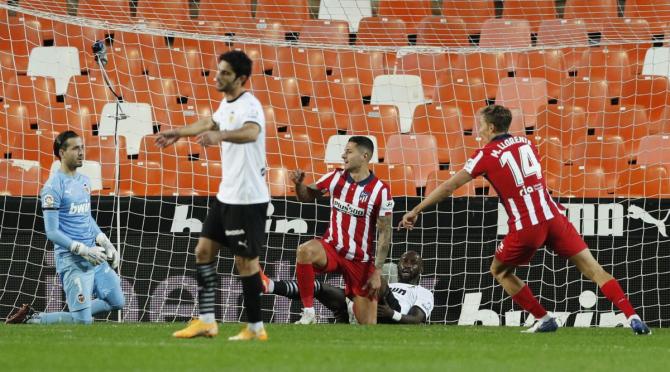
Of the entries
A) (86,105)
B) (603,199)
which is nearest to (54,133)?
(86,105)

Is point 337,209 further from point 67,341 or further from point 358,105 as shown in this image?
point 358,105

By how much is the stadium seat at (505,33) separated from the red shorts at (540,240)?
21.3 feet

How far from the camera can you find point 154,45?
15.5m

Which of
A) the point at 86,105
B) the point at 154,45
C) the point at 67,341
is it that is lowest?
the point at 67,341

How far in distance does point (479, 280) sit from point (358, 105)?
13.1ft

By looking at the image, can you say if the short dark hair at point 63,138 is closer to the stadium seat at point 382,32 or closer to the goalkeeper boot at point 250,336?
the goalkeeper boot at point 250,336

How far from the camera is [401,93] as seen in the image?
50.0 feet

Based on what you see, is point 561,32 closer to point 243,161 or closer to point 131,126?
point 131,126

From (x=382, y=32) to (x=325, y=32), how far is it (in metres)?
0.77

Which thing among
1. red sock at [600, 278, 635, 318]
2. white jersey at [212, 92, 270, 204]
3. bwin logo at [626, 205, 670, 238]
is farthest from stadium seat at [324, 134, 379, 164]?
white jersey at [212, 92, 270, 204]

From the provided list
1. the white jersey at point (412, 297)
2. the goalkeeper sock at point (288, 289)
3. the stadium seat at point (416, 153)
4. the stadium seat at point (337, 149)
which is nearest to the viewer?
the goalkeeper sock at point (288, 289)

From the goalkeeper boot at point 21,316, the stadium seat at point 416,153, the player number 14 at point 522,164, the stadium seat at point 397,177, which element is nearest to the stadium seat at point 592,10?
the stadium seat at point 416,153

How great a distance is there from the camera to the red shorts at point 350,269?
34.3 ft

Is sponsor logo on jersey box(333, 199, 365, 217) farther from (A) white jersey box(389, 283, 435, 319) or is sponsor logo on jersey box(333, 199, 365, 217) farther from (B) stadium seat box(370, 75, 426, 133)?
(B) stadium seat box(370, 75, 426, 133)
